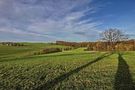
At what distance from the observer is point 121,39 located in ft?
316

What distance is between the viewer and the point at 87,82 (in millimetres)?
14688

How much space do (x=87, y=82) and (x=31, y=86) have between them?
3.79 meters

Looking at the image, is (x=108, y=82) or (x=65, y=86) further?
(x=108, y=82)

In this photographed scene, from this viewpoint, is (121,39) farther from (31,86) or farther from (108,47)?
(31,86)

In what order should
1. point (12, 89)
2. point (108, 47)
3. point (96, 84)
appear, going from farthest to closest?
1. point (108, 47)
2. point (96, 84)
3. point (12, 89)

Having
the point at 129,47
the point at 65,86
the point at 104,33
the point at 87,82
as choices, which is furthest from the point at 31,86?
the point at 104,33

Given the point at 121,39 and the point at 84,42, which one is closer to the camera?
the point at 121,39

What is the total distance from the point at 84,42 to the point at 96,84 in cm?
9829

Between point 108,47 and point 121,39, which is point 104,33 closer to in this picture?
point 121,39

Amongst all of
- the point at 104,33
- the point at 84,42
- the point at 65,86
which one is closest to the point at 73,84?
the point at 65,86

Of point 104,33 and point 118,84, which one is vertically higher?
point 104,33

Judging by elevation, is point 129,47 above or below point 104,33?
below

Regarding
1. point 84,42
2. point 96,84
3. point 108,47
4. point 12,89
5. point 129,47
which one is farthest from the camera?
point 84,42

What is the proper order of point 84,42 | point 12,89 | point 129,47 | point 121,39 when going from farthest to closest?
point 84,42 < point 121,39 < point 129,47 < point 12,89
